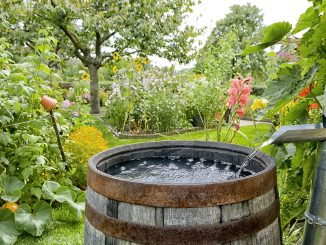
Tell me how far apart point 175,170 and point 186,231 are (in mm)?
515

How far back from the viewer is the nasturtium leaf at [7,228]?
2.28m

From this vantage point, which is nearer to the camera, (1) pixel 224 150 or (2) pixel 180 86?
(1) pixel 224 150

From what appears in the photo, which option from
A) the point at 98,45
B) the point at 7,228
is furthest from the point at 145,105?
the point at 7,228

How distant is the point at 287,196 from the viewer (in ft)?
7.09

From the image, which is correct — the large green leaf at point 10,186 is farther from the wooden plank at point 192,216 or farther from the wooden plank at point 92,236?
the wooden plank at point 192,216

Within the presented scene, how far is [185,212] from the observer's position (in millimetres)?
1038

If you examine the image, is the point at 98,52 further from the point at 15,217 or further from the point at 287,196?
the point at 287,196

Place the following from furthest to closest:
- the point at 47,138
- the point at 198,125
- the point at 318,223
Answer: the point at 198,125, the point at 47,138, the point at 318,223

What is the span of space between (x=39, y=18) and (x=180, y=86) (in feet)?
12.8

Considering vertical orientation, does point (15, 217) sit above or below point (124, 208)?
below

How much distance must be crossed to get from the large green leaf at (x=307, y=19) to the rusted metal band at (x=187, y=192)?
431 millimetres

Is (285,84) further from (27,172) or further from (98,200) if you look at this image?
(27,172)

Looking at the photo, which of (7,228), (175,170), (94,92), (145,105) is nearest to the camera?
(175,170)

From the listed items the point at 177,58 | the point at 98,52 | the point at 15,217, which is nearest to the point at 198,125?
the point at 177,58
